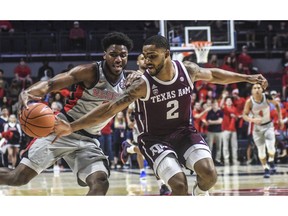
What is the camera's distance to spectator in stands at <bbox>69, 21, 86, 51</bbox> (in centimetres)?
1709

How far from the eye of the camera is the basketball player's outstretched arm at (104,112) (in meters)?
4.81

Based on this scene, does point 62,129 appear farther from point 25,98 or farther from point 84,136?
point 84,136

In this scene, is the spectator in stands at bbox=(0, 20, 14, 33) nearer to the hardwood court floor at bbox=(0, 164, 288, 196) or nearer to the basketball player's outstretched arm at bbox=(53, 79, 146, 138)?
the hardwood court floor at bbox=(0, 164, 288, 196)

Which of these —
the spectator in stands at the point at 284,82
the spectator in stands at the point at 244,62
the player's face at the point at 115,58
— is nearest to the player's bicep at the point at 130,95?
the player's face at the point at 115,58

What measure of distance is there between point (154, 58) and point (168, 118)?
58 cm

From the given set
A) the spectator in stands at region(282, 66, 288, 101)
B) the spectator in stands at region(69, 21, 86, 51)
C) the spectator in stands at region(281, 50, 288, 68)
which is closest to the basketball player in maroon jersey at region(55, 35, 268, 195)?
the spectator in stands at region(282, 66, 288, 101)

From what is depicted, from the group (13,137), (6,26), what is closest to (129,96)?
(13,137)

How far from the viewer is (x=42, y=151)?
544cm

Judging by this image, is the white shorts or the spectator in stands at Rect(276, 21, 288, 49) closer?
the white shorts

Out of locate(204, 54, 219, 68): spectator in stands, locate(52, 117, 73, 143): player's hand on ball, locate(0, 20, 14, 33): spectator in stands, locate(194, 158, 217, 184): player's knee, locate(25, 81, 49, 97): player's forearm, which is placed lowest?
locate(194, 158, 217, 184): player's knee
